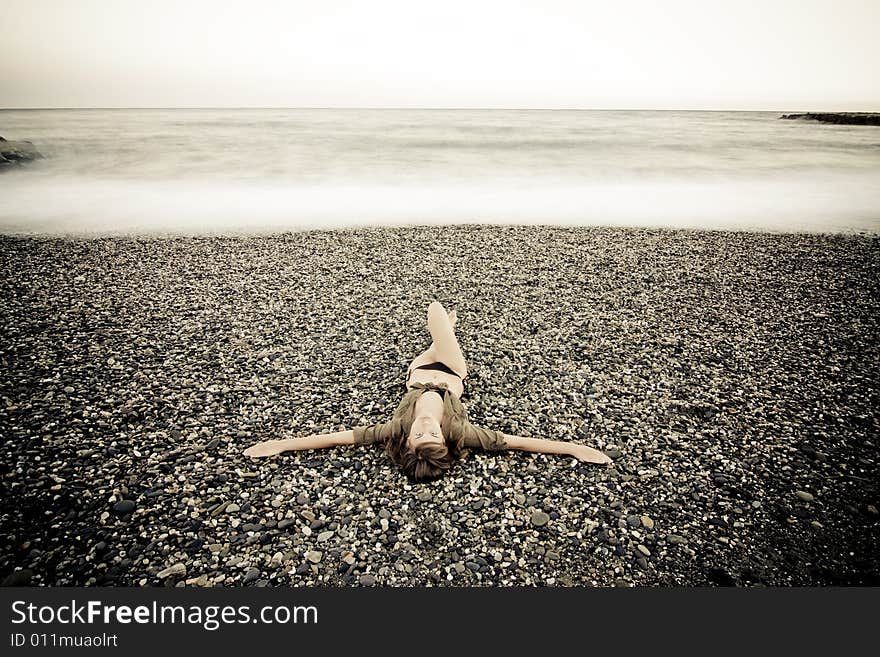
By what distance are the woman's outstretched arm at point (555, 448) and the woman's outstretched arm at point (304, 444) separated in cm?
140

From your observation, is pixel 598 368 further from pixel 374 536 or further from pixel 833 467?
pixel 374 536

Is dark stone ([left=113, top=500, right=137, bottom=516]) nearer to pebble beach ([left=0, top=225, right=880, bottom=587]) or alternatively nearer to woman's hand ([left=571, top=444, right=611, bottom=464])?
pebble beach ([left=0, top=225, right=880, bottom=587])

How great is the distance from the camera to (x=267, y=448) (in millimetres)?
3857

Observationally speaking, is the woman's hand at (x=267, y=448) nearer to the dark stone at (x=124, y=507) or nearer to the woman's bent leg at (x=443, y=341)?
the dark stone at (x=124, y=507)

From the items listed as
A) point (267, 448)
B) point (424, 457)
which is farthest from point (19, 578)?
point (424, 457)

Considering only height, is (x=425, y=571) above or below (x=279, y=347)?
below

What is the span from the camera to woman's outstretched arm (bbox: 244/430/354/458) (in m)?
3.83

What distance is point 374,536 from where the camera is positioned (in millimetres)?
3188

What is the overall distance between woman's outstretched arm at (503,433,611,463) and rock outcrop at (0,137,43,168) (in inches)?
898

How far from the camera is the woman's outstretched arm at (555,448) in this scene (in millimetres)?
3777

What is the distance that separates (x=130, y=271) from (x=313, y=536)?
7.21 m

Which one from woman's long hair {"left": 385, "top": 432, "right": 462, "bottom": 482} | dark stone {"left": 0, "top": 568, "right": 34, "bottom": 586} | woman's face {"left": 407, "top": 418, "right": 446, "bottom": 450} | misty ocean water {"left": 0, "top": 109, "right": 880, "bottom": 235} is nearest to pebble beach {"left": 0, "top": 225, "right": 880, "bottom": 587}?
dark stone {"left": 0, "top": 568, "right": 34, "bottom": 586}

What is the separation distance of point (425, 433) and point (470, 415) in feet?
3.34

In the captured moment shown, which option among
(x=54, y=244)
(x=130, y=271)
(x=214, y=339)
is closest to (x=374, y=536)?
(x=214, y=339)
